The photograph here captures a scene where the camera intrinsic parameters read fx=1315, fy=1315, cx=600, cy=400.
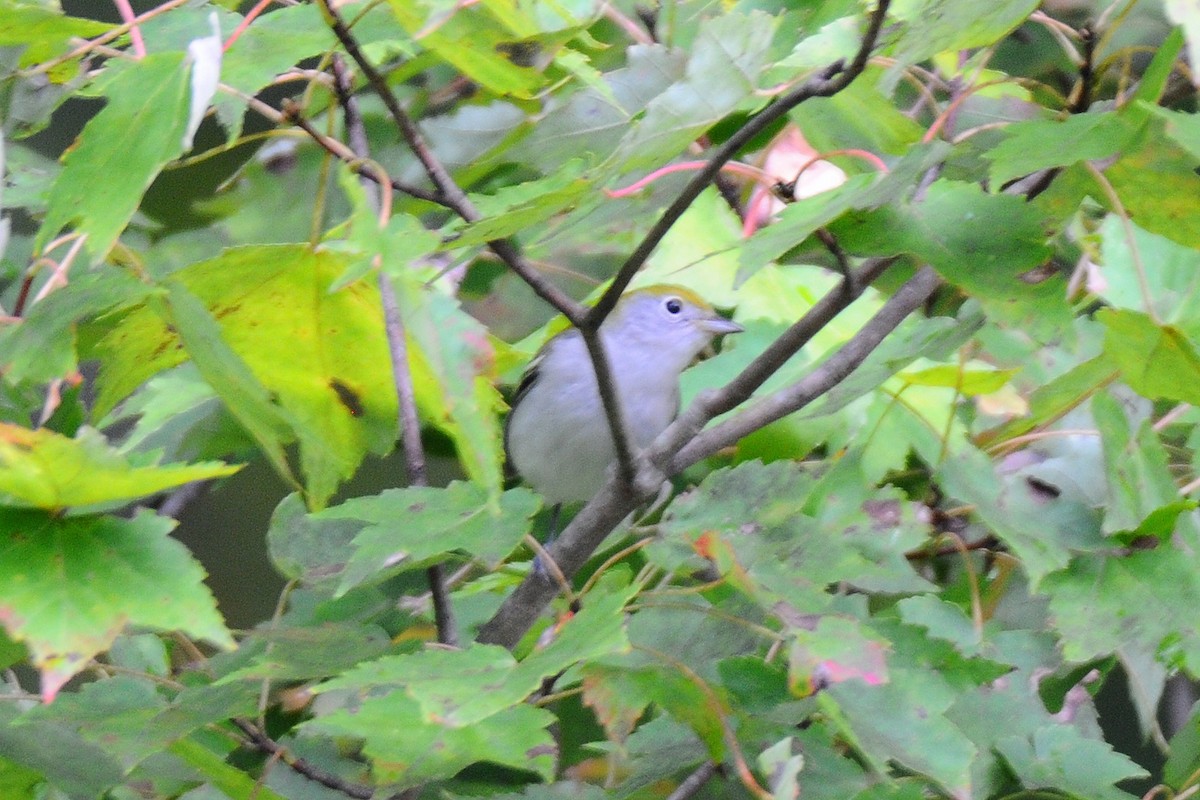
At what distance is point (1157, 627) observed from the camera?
130 centimetres

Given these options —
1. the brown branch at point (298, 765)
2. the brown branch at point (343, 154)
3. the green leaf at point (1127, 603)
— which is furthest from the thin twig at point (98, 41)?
the green leaf at point (1127, 603)

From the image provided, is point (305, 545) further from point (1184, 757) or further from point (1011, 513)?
point (1184, 757)

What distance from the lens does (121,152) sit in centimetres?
105

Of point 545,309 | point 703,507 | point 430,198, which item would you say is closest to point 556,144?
point 430,198

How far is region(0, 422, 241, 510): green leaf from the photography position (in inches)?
37.0

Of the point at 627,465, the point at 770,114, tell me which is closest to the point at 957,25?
the point at 770,114

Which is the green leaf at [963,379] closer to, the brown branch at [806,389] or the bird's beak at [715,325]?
the brown branch at [806,389]

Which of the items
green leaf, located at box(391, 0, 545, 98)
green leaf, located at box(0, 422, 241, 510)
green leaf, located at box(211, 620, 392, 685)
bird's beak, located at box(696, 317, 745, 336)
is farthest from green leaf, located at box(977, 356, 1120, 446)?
bird's beak, located at box(696, 317, 745, 336)

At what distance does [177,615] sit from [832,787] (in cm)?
68

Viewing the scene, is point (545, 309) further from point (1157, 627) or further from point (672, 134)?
point (672, 134)

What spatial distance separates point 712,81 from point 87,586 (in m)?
0.59

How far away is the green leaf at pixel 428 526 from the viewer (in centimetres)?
116

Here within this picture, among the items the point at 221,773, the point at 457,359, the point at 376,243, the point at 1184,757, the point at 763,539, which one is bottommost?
the point at 1184,757

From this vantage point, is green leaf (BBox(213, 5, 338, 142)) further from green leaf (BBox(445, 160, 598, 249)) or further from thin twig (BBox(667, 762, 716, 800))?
thin twig (BBox(667, 762, 716, 800))
